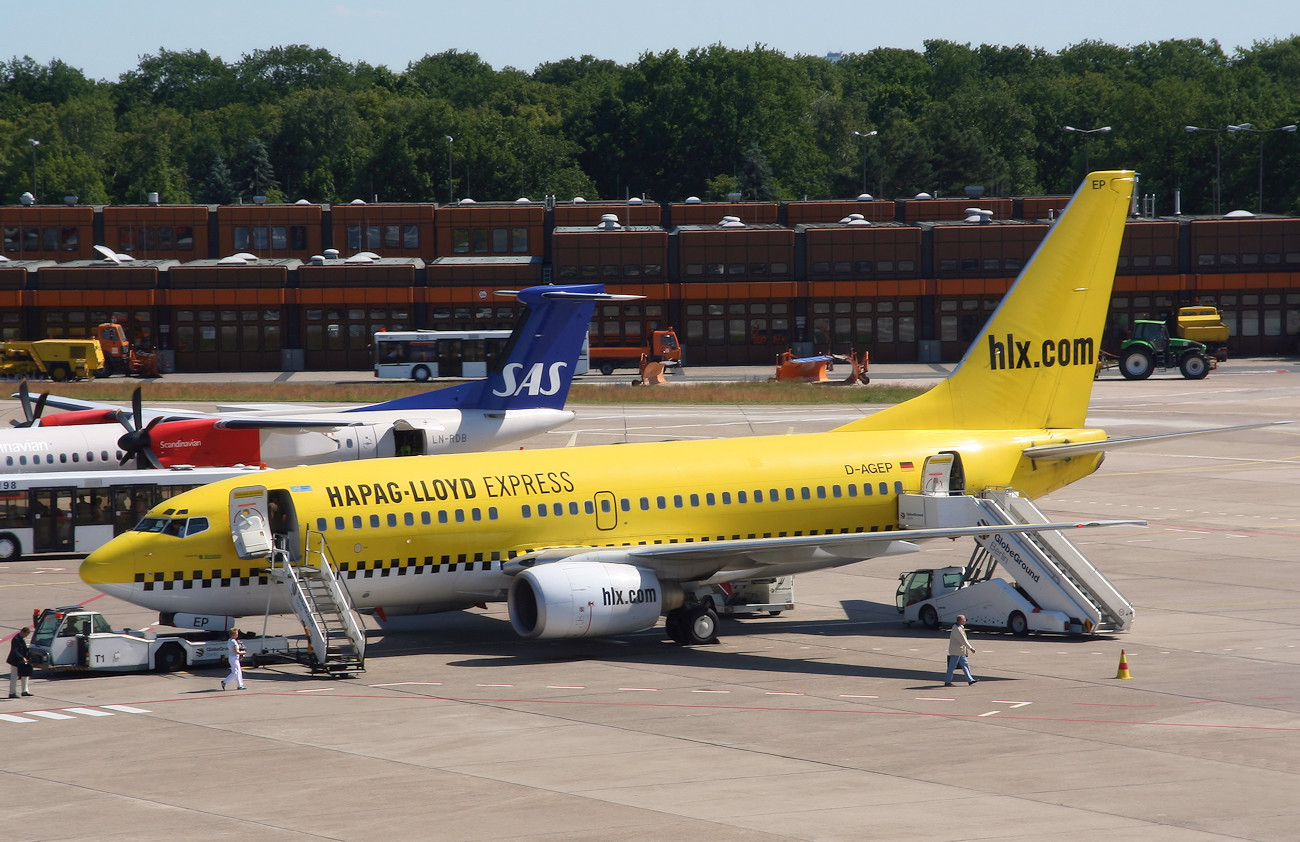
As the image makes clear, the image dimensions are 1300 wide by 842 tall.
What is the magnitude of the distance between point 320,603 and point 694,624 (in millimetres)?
9161

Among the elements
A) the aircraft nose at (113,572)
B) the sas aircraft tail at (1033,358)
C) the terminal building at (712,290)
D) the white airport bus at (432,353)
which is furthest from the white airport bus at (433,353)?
the aircraft nose at (113,572)

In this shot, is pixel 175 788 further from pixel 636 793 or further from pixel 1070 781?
pixel 1070 781

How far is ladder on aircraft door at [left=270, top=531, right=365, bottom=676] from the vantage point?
107ft

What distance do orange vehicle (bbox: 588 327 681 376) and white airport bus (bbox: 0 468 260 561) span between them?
68141 millimetres

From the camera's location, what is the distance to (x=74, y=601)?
42000mm

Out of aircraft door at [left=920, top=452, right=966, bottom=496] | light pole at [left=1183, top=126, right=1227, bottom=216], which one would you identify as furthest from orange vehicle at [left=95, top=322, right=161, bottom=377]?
light pole at [left=1183, top=126, right=1227, bottom=216]

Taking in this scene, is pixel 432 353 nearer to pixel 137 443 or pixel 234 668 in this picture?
pixel 137 443

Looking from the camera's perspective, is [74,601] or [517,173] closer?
[74,601]

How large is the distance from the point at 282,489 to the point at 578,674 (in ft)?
27.6

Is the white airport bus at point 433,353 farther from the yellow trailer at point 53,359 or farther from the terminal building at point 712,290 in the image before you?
the yellow trailer at point 53,359

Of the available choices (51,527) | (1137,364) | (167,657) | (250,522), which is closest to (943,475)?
(250,522)

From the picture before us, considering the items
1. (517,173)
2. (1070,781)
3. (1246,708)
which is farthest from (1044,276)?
(517,173)

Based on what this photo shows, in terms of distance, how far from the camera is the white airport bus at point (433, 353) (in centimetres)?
11162

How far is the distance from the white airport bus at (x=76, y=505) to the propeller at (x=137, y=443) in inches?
131
